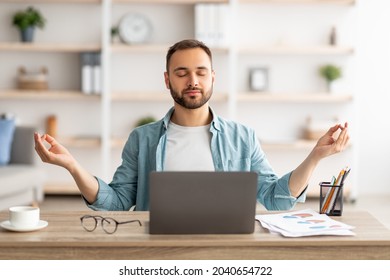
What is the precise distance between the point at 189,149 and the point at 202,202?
25.2 inches

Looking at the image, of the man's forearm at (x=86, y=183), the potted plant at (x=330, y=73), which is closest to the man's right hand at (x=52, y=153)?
the man's forearm at (x=86, y=183)

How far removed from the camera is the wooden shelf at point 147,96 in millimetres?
5488

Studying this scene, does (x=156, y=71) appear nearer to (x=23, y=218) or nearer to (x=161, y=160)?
(x=161, y=160)

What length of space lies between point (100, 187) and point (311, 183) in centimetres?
380

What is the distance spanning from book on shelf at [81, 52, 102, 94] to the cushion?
73cm

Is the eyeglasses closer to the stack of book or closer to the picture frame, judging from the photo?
the stack of book

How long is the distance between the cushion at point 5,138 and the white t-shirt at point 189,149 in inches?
119

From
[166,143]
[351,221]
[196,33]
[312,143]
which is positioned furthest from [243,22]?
[351,221]

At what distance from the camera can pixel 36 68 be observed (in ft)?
19.0

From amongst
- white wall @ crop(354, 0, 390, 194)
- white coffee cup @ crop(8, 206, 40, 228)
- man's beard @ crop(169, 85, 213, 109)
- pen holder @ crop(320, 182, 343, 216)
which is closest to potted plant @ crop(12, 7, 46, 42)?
white wall @ crop(354, 0, 390, 194)
